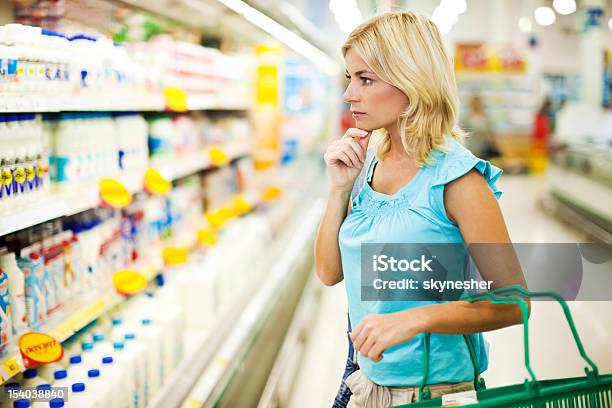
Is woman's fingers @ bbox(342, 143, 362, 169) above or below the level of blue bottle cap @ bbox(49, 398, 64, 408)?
above

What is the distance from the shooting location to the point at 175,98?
3.33 metres

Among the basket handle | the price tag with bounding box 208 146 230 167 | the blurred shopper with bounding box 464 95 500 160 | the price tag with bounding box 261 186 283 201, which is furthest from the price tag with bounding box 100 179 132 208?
the blurred shopper with bounding box 464 95 500 160

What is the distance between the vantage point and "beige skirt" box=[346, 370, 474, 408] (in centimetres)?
153

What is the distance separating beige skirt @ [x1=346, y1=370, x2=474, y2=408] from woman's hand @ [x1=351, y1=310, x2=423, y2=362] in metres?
0.28

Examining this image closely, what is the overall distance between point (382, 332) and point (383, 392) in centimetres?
35

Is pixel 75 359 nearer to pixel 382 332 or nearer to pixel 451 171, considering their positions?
pixel 382 332

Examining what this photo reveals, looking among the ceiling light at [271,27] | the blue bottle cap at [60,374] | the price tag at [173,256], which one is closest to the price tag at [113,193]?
the blue bottle cap at [60,374]

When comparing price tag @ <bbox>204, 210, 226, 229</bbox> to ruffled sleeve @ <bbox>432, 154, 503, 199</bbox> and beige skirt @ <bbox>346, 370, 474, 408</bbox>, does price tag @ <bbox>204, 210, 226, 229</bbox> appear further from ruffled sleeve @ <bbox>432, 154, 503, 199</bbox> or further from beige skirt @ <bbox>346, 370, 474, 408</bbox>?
ruffled sleeve @ <bbox>432, 154, 503, 199</bbox>

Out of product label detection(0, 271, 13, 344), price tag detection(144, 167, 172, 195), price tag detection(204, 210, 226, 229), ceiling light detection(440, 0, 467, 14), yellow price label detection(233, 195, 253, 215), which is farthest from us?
ceiling light detection(440, 0, 467, 14)

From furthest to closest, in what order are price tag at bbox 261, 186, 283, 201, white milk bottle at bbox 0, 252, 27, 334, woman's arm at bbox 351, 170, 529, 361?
price tag at bbox 261, 186, 283, 201 → white milk bottle at bbox 0, 252, 27, 334 → woman's arm at bbox 351, 170, 529, 361

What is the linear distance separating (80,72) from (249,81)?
3.30 meters

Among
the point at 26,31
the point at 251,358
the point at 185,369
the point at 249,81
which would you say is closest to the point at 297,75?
the point at 249,81

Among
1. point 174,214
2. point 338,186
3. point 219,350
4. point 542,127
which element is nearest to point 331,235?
point 338,186

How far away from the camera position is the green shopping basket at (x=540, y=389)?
48.6 inches
